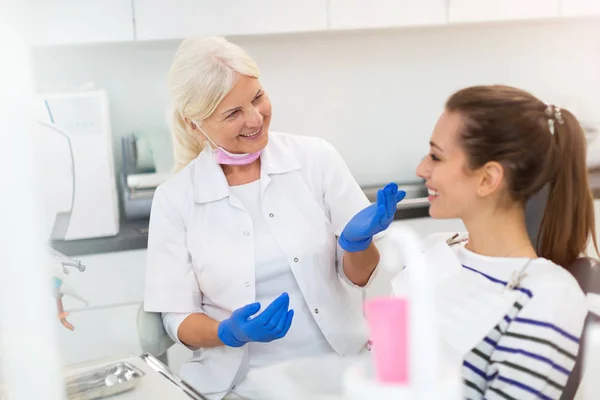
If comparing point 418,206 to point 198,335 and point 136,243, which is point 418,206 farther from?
point 136,243

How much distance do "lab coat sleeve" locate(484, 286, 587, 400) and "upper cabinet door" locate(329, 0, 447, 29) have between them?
23.7 inches

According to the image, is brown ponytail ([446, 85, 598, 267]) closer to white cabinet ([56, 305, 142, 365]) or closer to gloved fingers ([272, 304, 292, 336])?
gloved fingers ([272, 304, 292, 336])

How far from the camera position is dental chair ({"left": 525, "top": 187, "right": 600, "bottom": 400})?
0.64 m

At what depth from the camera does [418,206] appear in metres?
0.81

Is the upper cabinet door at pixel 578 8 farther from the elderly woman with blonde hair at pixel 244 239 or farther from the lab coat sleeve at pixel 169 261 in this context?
the lab coat sleeve at pixel 169 261

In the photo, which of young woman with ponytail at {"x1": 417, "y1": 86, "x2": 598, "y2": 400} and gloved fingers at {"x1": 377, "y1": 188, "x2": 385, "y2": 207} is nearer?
young woman with ponytail at {"x1": 417, "y1": 86, "x2": 598, "y2": 400}

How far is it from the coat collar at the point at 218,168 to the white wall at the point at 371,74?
0.38ft

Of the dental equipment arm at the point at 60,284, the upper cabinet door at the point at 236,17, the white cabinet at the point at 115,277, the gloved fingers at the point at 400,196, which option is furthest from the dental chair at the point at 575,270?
the white cabinet at the point at 115,277

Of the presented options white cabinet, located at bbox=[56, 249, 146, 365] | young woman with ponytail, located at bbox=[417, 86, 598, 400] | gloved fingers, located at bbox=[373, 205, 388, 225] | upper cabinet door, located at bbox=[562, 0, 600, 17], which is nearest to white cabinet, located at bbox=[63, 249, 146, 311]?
white cabinet, located at bbox=[56, 249, 146, 365]

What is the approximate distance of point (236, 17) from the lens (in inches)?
45.8

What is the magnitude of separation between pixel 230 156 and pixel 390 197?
11.0 inches

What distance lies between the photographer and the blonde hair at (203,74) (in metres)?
0.89

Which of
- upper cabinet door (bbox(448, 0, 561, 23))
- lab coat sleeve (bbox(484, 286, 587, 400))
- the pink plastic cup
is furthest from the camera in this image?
upper cabinet door (bbox(448, 0, 561, 23))

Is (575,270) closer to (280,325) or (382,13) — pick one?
(280,325)
